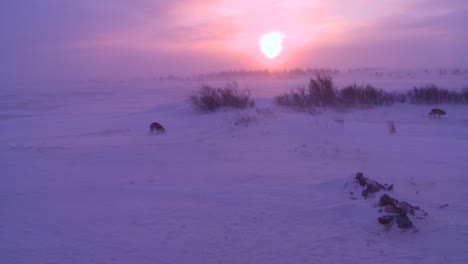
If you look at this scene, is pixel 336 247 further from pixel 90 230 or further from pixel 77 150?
pixel 77 150

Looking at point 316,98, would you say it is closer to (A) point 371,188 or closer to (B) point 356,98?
(B) point 356,98

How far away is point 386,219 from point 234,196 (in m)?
2.36

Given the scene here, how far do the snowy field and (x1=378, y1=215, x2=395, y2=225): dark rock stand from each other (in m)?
0.09

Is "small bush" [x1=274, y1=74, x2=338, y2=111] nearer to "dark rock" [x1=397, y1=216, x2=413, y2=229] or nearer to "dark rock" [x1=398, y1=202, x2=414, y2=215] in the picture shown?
"dark rock" [x1=398, y1=202, x2=414, y2=215]

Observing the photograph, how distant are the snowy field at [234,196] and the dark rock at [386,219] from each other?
3.6 inches

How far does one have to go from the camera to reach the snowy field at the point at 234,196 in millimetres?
4672

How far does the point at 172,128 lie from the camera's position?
15.2 m

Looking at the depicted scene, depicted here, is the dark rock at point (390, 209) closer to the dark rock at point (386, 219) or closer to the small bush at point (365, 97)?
the dark rock at point (386, 219)

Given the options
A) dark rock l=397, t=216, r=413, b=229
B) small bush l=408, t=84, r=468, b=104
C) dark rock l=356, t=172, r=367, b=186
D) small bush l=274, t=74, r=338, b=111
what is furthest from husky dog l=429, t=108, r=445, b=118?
dark rock l=397, t=216, r=413, b=229

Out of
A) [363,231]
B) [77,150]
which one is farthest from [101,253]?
[77,150]

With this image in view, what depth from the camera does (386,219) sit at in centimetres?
498

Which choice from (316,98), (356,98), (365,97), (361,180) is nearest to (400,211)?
(361,180)

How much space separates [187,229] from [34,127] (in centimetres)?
1487

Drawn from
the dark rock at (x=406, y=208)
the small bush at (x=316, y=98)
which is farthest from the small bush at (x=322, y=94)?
the dark rock at (x=406, y=208)
